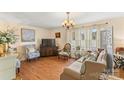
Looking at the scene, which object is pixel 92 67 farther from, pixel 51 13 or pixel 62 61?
pixel 51 13

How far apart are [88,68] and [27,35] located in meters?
1.00

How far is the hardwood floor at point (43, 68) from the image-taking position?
163cm

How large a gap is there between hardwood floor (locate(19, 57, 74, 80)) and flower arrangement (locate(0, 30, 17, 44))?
1.21ft

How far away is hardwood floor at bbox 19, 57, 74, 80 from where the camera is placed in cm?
163

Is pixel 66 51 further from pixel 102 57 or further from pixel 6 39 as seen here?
pixel 6 39

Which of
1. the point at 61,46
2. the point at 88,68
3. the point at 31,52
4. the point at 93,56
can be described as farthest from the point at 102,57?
the point at 31,52

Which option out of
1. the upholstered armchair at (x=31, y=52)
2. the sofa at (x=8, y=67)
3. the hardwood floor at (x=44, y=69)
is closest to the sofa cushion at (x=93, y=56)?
the hardwood floor at (x=44, y=69)

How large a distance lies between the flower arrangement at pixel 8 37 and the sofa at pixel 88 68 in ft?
2.71

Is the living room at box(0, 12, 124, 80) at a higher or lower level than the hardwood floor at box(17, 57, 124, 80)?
higher

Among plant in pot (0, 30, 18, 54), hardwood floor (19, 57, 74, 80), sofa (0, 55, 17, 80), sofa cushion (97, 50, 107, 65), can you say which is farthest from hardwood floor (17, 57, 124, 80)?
plant in pot (0, 30, 18, 54)

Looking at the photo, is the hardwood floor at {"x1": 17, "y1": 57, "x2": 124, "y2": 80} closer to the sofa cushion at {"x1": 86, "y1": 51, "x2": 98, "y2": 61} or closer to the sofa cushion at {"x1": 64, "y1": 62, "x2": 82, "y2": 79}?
the sofa cushion at {"x1": 64, "y1": 62, "x2": 82, "y2": 79}
